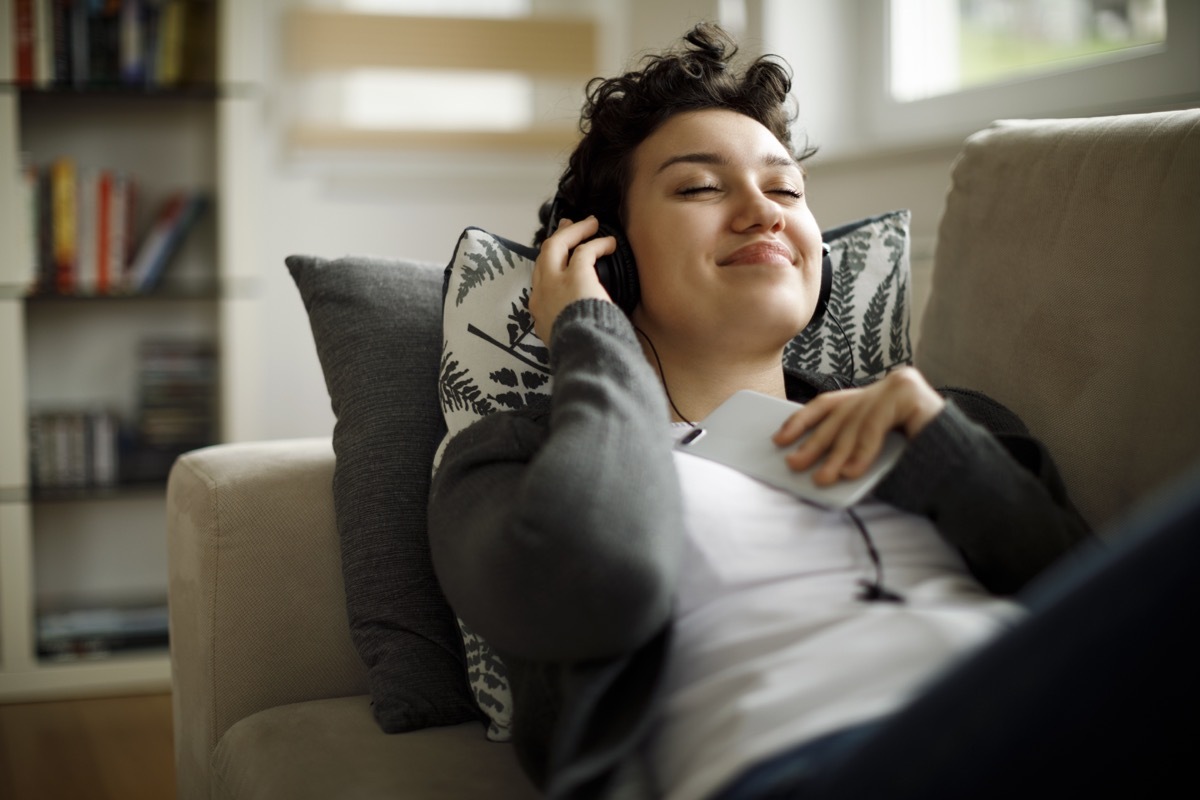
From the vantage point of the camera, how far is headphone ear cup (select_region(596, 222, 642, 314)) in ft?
4.11

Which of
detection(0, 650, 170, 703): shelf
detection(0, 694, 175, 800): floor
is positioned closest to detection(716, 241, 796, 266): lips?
detection(0, 694, 175, 800): floor

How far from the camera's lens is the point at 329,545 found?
1.34m

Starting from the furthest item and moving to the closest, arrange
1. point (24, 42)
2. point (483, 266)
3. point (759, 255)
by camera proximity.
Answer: point (24, 42)
point (483, 266)
point (759, 255)

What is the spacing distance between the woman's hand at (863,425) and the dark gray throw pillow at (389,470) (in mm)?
468

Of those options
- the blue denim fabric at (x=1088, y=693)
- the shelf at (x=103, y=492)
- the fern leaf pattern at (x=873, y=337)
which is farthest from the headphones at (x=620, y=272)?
the shelf at (x=103, y=492)

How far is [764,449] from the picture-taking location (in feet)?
3.49

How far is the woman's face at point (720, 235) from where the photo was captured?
122cm

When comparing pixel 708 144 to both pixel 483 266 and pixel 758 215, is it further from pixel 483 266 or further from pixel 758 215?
pixel 483 266

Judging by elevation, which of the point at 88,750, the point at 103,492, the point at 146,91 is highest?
the point at 146,91

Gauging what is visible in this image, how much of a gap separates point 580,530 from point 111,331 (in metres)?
2.48

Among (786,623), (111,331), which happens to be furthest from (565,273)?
(111,331)

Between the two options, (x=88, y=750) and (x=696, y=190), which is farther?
(x=88, y=750)

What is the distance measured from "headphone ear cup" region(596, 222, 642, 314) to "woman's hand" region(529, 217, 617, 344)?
0.04 feet

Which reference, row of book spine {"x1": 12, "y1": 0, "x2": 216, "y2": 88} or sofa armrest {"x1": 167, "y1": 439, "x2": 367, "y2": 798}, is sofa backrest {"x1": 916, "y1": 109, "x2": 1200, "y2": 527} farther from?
row of book spine {"x1": 12, "y1": 0, "x2": 216, "y2": 88}
